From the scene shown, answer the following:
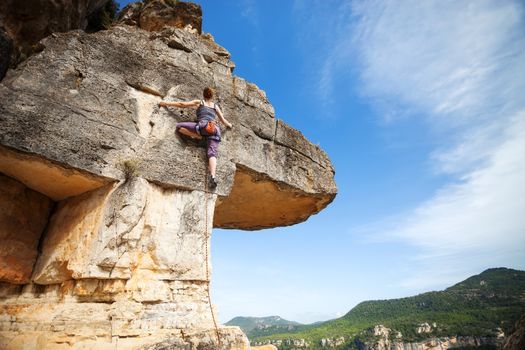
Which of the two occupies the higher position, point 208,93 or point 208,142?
point 208,93

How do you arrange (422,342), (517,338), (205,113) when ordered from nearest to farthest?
(517,338), (205,113), (422,342)

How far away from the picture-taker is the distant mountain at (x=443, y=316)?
82.4 metres

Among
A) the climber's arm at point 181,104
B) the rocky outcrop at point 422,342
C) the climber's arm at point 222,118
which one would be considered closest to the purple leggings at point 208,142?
the climber's arm at point 181,104

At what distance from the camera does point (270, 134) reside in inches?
255

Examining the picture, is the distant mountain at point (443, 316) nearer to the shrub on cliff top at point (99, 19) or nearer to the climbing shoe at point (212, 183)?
the climbing shoe at point (212, 183)

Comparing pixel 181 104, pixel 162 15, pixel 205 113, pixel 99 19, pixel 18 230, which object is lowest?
pixel 18 230

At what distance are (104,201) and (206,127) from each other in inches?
73.3

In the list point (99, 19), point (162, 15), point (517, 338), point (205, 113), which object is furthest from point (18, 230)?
point (99, 19)

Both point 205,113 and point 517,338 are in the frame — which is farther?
point 205,113

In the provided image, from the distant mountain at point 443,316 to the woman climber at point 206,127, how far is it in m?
89.2

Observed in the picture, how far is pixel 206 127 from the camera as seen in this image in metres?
4.98

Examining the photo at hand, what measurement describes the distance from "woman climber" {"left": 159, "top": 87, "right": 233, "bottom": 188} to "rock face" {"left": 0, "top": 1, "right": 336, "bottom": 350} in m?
0.15

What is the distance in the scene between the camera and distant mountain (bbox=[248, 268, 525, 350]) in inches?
3246

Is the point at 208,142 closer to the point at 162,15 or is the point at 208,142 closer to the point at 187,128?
the point at 187,128
